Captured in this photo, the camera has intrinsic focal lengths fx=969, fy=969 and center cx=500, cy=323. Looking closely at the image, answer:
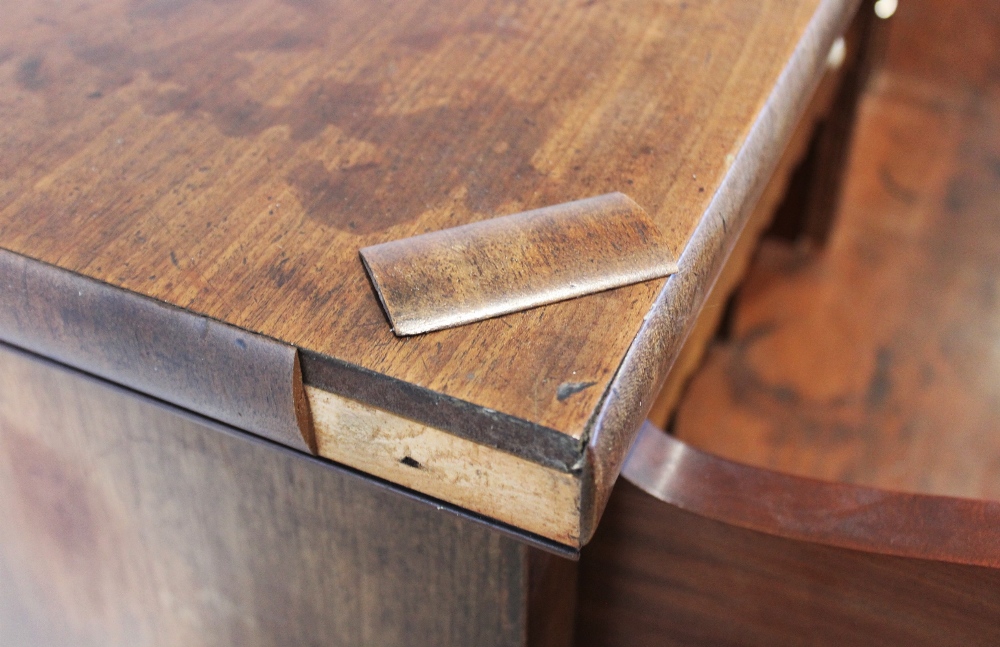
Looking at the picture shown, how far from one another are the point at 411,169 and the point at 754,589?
0.87ft

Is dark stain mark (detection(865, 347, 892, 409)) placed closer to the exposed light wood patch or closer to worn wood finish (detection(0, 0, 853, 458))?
worn wood finish (detection(0, 0, 853, 458))

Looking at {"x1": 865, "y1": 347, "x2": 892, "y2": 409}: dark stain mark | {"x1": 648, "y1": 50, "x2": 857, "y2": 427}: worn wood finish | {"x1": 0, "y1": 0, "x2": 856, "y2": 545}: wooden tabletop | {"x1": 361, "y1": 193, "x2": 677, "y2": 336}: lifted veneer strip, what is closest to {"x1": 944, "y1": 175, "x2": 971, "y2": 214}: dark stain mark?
{"x1": 865, "y1": 347, "x2": 892, "y2": 409}: dark stain mark

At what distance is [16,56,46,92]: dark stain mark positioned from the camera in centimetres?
50

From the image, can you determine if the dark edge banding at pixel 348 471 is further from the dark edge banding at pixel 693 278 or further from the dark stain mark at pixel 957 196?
the dark stain mark at pixel 957 196

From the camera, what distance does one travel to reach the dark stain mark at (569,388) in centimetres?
33

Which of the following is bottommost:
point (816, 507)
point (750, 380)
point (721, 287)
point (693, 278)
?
point (750, 380)

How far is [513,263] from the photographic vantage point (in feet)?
1.26

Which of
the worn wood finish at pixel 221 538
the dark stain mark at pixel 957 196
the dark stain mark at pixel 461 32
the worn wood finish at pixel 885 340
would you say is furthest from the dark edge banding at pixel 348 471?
the dark stain mark at pixel 957 196

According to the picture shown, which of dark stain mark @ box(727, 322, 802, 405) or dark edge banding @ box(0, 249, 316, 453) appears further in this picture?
dark stain mark @ box(727, 322, 802, 405)

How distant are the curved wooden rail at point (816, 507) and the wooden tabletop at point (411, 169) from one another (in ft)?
0.30

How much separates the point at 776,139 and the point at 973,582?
0.75 feet

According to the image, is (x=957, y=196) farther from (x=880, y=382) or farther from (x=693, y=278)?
(x=693, y=278)

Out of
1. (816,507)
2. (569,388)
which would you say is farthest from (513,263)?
(816,507)

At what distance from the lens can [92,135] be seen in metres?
0.46
